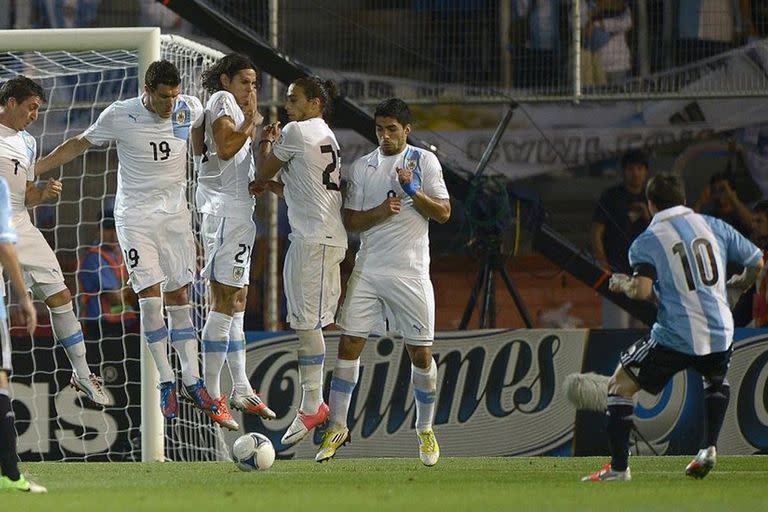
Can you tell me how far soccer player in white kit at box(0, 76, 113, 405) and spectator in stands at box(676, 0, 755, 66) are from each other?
16.8 ft

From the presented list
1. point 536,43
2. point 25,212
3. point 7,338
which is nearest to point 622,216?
point 536,43

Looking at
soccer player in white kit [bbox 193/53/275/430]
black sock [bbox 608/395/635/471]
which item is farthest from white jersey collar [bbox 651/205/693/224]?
soccer player in white kit [bbox 193/53/275/430]

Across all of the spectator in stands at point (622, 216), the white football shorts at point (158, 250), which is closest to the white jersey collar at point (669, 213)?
the white football shorts at point (158, 250)

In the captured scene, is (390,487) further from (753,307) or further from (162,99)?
(753,307)

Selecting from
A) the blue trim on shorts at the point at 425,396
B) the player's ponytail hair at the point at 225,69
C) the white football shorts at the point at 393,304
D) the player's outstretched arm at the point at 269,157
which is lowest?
the blue trim on shorts at the point at 425,396

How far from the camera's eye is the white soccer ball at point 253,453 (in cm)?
927

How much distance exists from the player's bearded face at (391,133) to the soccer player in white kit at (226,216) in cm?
75

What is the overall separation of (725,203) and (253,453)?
540cm

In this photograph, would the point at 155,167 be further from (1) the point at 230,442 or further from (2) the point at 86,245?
(2) the point at 86,245

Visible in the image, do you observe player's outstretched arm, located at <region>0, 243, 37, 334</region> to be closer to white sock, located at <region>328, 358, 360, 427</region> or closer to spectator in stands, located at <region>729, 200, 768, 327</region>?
white sock, located at <region>328, 358, 360, 427</region>

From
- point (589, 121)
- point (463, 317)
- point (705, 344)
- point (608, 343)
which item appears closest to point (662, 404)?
point (608, 343)

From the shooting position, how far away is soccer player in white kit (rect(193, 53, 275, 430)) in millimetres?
9688

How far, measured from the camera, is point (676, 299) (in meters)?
8.27

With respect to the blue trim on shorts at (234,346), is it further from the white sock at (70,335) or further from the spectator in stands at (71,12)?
the spectator in stands at (71,12)
